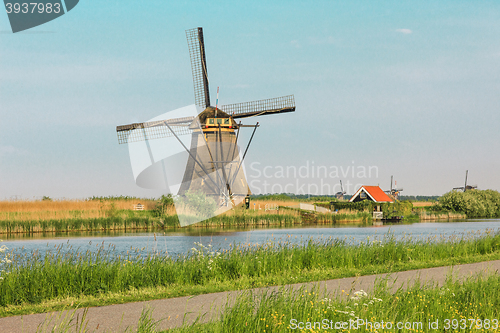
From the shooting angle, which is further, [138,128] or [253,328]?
[138,128]

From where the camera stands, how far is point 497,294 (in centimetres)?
658

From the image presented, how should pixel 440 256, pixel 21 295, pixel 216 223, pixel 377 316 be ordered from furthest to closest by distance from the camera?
pixel 216 223 < pixel 440 256 < pixel 21 295 < pixel 377 316

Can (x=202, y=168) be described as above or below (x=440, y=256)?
above

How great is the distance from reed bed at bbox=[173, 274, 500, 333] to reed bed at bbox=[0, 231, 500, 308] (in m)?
1.23

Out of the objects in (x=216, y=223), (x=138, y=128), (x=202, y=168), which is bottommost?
(x=216, y=223)

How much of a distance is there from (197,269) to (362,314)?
475 centimetres

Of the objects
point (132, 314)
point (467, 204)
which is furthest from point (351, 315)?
point (467, 204)

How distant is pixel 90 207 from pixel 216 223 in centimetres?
933

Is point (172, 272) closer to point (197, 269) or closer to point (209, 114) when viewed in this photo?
point (197, 269)

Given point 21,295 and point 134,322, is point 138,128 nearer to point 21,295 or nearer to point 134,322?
point 21,295

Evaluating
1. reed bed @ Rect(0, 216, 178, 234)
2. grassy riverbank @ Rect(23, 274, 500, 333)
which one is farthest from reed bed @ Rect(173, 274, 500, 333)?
reed bed @ Rect(0, 216, 178, 234)

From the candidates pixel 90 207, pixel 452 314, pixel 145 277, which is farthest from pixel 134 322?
pixel 90 207

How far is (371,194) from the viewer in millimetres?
52031

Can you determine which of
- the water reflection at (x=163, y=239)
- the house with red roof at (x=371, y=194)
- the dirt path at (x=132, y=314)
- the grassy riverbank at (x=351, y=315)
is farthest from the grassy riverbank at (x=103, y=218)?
the grassy riverbank at (x=351, y=315)
